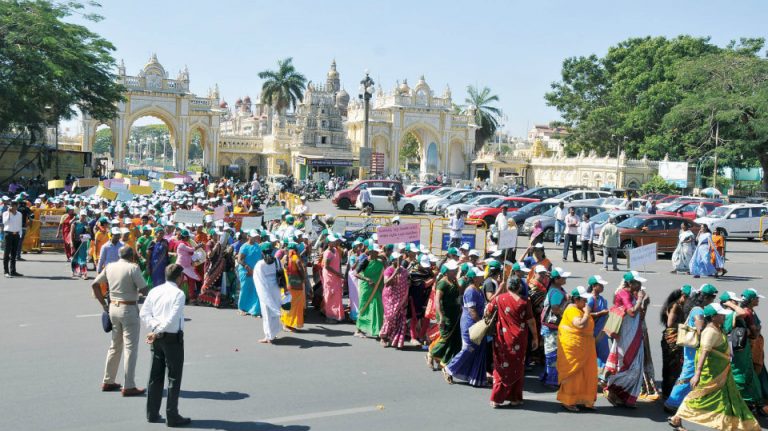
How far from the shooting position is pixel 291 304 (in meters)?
11.1

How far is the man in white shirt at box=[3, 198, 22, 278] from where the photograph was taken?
15.1m

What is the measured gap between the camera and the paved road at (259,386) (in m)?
7.21

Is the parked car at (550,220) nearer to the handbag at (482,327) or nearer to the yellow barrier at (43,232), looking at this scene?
the yellow barrier at (43,232)

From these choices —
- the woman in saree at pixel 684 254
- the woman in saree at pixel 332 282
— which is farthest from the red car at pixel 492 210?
the woman in saree at pixel 332 282

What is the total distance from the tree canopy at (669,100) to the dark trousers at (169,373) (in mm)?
41289

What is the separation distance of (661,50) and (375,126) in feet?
78.4

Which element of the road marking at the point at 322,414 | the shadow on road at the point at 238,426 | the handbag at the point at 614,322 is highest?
the handbag at the point at 614,322

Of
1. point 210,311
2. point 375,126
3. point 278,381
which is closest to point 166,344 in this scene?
point 278,381

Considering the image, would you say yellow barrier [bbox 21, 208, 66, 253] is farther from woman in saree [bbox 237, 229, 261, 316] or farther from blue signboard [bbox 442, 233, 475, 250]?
blue signboard [bbox 442, 233, 475, 250]

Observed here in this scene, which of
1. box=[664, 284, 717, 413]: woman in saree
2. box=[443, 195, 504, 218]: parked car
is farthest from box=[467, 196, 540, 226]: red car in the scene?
box=[664, 284, 717, 413]: woman in saree

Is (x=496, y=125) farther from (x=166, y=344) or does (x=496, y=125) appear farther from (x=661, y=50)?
(x=166, y=344)

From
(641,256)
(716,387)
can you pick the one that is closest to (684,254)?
(641,256)

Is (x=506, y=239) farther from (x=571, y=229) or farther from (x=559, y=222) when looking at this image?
(x=559, y=222)

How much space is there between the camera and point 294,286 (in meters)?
11.0
